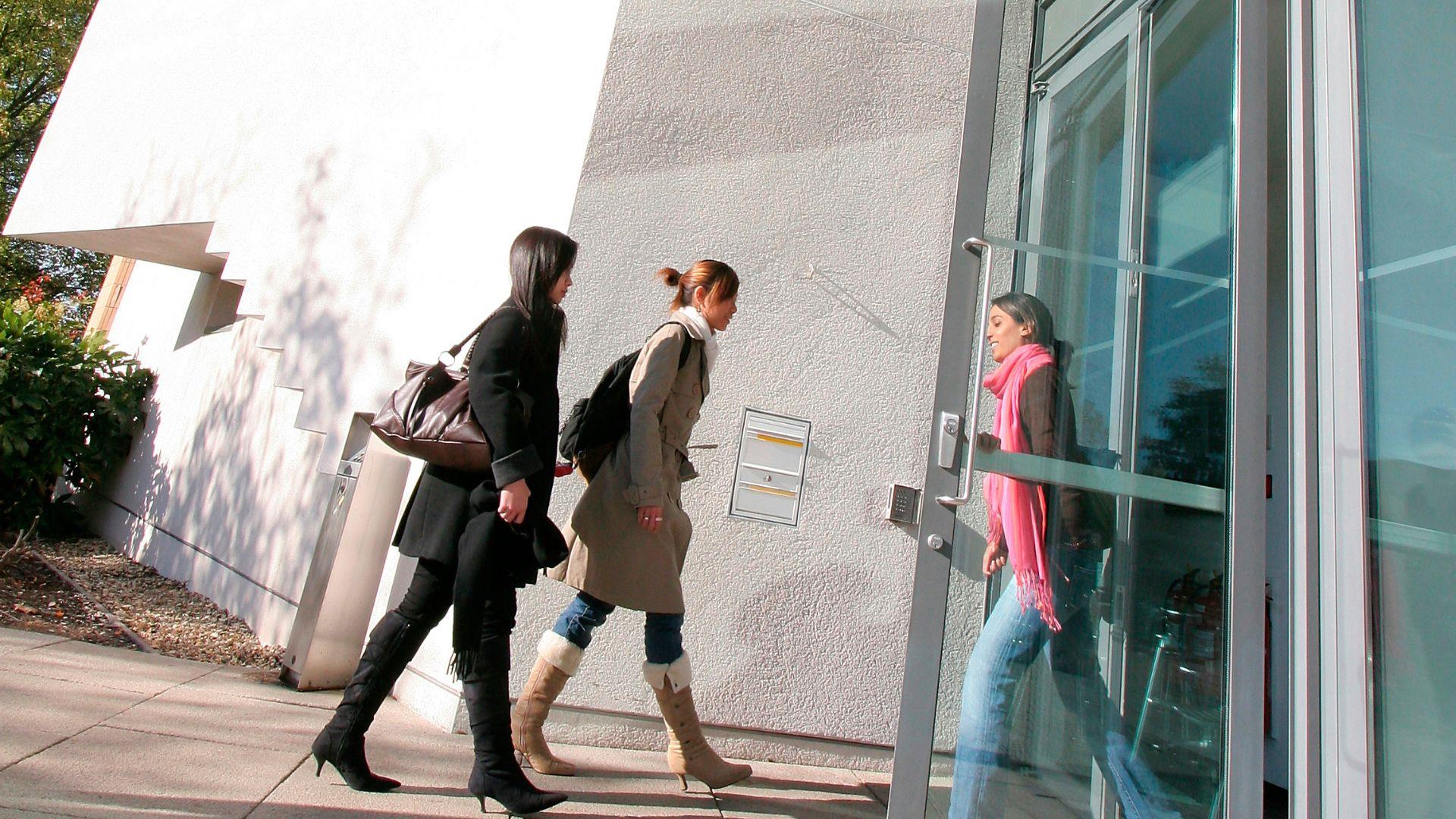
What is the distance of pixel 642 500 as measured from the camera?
2.92 meters

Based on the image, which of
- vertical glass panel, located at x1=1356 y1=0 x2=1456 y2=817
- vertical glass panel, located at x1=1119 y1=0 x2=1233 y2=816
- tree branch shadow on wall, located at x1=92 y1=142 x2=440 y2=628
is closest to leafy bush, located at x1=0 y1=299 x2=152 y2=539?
tree branch shadow on wall, located at x1=92 y1=142 x2=440 y2=628

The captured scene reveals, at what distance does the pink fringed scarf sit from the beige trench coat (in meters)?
1.02

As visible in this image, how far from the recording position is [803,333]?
3.98 metres

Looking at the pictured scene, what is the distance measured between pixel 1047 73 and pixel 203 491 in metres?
6.01

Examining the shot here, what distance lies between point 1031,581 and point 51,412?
752 cm

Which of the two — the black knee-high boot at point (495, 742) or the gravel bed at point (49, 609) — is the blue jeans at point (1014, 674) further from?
the gravel bed at point (49, 609)

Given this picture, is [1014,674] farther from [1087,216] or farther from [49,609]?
[49,609]

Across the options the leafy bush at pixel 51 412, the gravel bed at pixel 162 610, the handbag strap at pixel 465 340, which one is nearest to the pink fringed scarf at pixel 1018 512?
the handbag strap at pixel 465 340

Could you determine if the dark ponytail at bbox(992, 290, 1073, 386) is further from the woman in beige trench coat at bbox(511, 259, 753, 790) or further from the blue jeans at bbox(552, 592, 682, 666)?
the blue jeans at bbox(552, 592, 682, 666)

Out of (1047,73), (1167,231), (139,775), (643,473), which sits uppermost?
(1047,73)

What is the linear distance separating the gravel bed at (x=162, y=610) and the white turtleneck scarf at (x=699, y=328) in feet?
9.19

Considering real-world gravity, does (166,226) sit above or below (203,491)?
above

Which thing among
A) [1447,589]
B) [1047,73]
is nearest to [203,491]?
[1047,73]

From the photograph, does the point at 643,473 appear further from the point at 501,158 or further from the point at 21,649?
the point at 21,649
